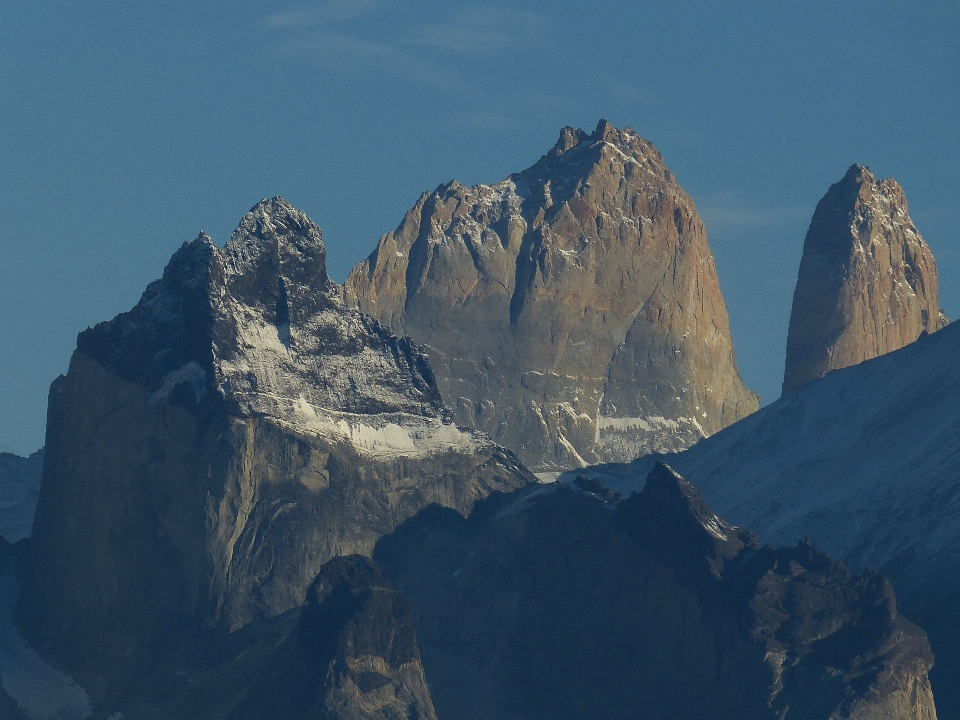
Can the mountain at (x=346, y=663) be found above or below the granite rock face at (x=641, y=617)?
below

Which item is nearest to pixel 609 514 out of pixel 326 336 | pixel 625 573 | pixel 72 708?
pixel 625 573

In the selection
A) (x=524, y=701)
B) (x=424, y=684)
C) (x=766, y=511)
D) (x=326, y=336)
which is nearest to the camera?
(x=424, y=684)

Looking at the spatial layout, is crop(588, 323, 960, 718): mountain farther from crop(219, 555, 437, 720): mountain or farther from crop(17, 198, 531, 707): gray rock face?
crop(219, 555, 437, 720): mountain

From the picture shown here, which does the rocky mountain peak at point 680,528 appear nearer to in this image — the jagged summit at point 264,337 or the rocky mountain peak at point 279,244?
the jagged summit at point 264,337

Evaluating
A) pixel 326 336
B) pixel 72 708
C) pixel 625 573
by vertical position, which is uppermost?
pixel 326 336

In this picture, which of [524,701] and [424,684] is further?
[524,701]

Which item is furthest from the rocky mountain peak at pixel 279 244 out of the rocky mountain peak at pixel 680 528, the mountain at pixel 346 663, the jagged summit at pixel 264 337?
the mountain at pixel 346 663

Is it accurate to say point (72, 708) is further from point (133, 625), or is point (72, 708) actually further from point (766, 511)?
point (766, 511)

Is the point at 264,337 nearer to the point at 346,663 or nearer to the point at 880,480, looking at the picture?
the point at 346,663

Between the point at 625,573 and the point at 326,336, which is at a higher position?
the point at 326,336
